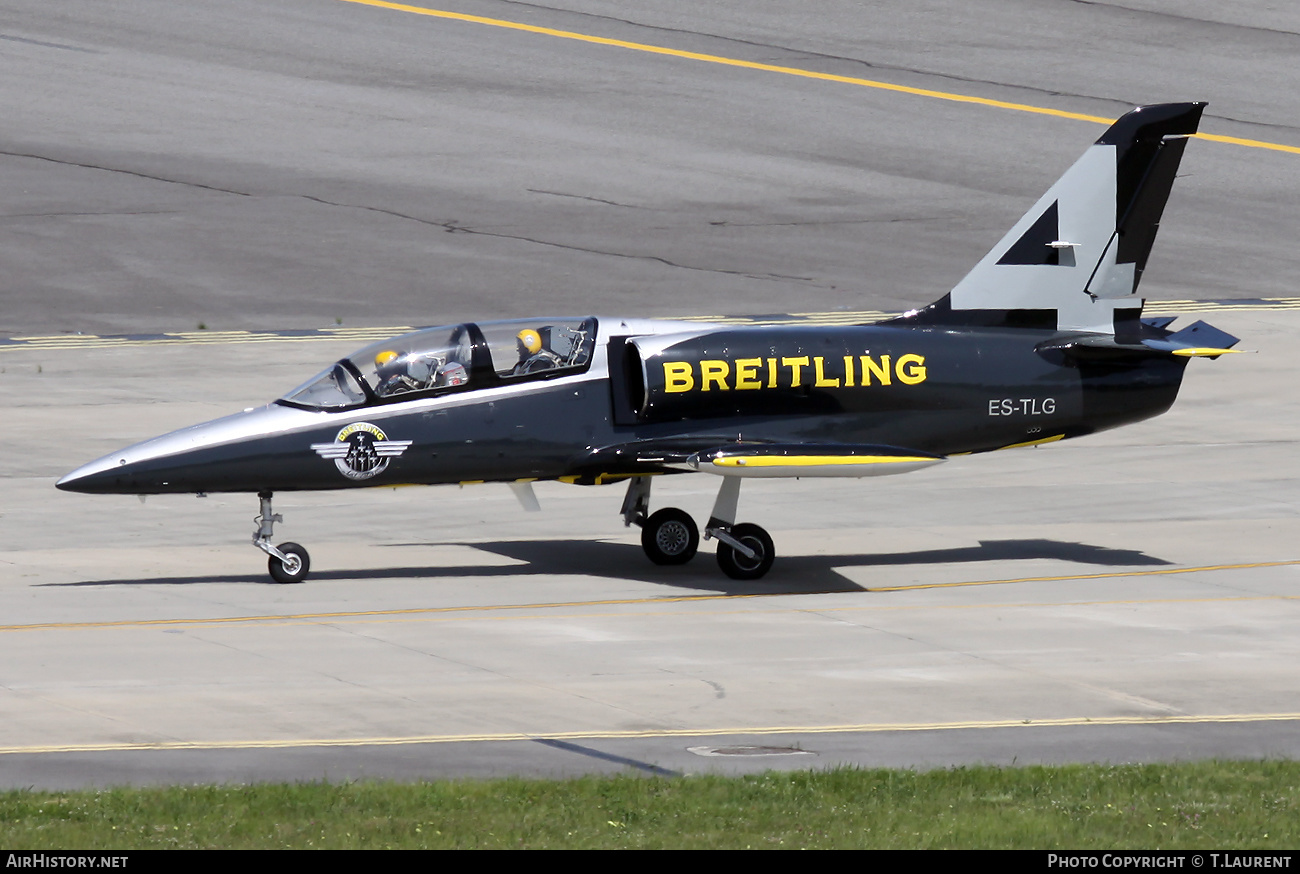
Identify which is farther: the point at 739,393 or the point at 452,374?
the point at 739,393

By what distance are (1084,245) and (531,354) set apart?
7064 mm

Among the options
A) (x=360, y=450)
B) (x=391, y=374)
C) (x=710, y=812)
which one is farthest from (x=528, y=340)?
(x=710, y=812)

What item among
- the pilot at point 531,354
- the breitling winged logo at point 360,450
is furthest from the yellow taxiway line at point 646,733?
the pilot at point 531,354

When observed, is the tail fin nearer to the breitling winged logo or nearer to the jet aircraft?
the jet aircraft

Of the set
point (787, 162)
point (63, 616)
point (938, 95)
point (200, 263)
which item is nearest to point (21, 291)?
point (200, 263)

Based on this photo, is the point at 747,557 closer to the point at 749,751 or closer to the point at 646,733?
the point at 646,733

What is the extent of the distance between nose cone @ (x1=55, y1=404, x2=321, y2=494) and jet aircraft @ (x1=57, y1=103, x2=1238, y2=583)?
0.02m

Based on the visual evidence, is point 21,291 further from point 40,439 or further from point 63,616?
point 63,616

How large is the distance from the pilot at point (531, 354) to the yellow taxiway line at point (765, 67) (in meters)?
34.4

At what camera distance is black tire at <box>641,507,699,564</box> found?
2353 centimetres

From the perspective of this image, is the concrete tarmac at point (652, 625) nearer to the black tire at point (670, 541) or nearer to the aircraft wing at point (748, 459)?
the black tire at point (670, 541)

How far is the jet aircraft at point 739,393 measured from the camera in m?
21.7

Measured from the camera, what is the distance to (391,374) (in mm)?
21953

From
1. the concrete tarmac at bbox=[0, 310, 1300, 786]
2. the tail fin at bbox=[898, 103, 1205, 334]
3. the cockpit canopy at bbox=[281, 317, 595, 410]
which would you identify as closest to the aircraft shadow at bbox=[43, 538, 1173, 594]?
the concrete tarmac at bbox=[0, 310, 1300, 786]
